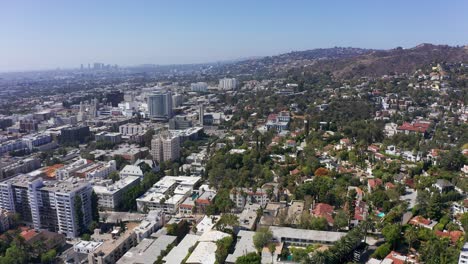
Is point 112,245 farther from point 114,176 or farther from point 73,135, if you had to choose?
point 73,135

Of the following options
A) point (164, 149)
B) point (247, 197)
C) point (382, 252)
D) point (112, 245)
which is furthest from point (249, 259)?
point (164, 149)

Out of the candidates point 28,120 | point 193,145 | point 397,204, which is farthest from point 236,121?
point 397,204

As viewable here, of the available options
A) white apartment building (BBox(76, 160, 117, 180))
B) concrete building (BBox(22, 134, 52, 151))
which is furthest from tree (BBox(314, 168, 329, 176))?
concrete building (BBox(22, 134, 52, 151))

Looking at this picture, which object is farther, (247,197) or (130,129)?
(130,129)

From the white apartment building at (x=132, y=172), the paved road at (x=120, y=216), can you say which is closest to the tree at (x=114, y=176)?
the white apartment building at (x=132, y=172)

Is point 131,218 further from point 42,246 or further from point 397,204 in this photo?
point 397,204
